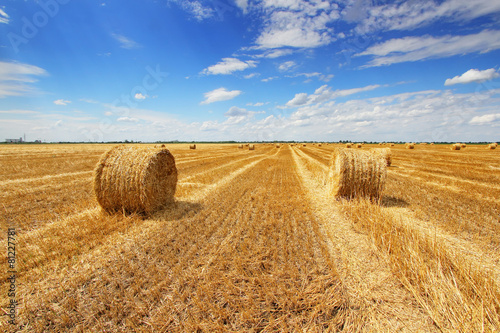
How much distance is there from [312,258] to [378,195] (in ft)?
17.2

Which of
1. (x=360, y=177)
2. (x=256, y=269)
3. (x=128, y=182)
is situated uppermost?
(x=128, y=182)

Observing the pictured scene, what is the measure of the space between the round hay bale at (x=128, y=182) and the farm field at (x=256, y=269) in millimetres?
449

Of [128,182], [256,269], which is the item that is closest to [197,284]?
[256,269]

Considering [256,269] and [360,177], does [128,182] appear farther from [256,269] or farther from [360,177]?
[360,177]

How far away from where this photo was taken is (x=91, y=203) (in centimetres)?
762

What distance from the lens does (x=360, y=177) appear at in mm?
7980

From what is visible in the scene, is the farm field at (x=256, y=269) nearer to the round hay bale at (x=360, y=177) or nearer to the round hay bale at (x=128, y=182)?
Answer: the round hay bale at (x=128, y=182)

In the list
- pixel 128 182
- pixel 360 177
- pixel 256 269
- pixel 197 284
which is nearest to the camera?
pixel 197 284

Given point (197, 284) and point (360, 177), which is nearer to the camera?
point (197, 284)

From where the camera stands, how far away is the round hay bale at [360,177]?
26.0 feet

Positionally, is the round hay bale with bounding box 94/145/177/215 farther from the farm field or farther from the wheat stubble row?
the wheat stubble row

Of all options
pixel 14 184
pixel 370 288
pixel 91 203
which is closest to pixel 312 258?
pixel 370 288

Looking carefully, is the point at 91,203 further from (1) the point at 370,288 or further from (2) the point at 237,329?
(1) the point at 370,288

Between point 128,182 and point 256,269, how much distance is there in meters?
4.79
